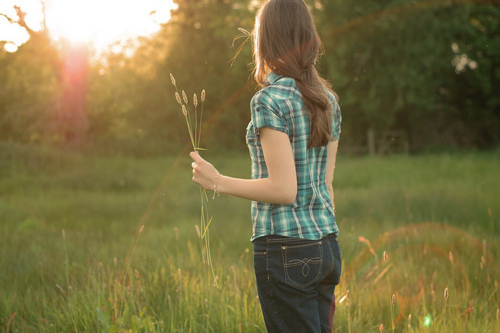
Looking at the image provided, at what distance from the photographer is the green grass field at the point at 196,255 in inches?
113

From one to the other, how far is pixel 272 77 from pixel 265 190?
465 mm

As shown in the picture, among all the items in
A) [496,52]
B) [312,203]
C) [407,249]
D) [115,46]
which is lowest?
[407,249]

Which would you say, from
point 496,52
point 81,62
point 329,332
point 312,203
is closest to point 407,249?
point 329,332

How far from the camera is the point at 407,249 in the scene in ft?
15.7

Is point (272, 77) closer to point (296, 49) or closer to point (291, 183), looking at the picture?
point (296, 49)

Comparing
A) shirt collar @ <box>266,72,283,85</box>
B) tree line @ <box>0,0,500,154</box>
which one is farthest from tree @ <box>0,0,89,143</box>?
shirt collar @ <box>266,72,283,85</box>

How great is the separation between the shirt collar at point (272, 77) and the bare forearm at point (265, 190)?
1.33 ft

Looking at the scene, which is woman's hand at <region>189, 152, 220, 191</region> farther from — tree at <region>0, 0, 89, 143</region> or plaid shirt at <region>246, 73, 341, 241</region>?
tree at <region>0, 0, 89, 143</region>

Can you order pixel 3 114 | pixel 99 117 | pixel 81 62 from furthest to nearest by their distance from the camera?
pixel 99 117, pixel 3 114, pixel 81 62

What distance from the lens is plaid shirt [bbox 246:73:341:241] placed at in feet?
5.62

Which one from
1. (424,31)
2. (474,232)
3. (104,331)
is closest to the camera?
(104,331)

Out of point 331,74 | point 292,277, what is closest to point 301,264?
point 292,277

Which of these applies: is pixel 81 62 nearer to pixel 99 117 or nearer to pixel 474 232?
pixel 99 117

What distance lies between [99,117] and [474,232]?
28.1m
